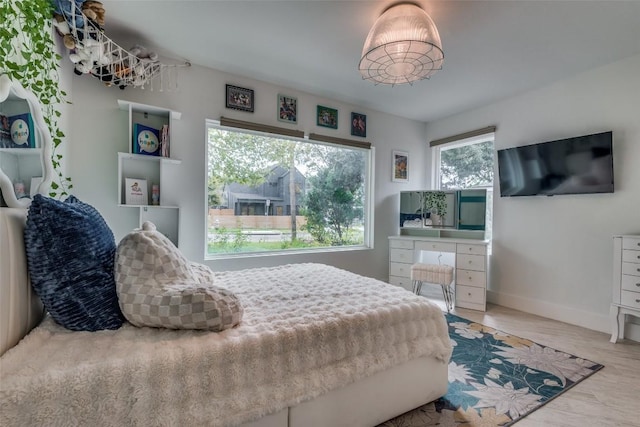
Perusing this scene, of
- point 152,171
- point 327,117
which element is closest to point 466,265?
point 327,117

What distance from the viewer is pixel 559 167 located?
2.86m

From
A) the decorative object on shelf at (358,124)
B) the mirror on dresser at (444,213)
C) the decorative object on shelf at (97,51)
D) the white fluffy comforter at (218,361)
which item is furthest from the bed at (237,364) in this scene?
the decorative object on shelf at (358,124)

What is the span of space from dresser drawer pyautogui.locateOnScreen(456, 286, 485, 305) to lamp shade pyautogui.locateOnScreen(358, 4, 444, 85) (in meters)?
2.44

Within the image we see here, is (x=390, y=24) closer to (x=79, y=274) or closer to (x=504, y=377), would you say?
(x=79, y=274)

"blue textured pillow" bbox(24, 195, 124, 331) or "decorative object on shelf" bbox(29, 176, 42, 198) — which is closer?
"blue textured pillow" bbox(24, 195, 124, 331)

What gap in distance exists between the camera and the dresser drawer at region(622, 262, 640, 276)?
224 cm

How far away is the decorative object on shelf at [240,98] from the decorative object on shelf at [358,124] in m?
1.37

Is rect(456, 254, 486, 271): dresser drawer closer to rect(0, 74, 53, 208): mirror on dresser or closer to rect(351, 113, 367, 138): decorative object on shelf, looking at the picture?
rect(351, 113, 367, 138): decorative object on shelf

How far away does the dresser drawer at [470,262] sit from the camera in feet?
10.5

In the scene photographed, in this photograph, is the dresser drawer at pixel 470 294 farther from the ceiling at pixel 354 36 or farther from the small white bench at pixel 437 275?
the ceiling at pixel 354 36

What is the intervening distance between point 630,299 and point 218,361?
10.5 feet

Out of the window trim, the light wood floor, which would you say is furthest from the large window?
the light wood floor

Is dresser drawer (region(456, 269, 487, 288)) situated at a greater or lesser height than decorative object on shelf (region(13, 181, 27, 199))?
lesser

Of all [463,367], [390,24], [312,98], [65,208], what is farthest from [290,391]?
[312,98]
